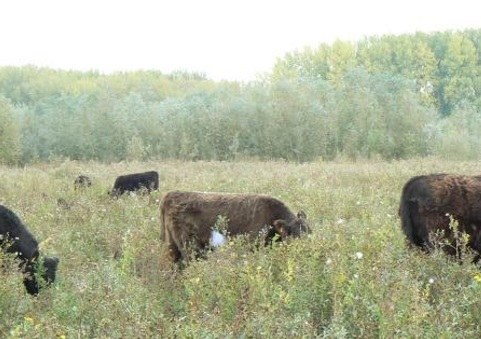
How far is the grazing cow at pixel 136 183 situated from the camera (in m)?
15.1

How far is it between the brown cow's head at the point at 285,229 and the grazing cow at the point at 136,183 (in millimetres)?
7144

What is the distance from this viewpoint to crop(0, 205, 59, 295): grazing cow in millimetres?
7414

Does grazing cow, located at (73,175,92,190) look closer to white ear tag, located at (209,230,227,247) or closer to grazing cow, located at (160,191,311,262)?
grazing cow, located at (160,191,311,262)

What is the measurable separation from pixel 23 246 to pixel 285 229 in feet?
9.77

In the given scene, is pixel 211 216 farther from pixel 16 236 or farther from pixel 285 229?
pixel 16 236

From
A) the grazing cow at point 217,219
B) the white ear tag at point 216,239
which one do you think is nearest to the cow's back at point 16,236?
the grazing cow at point 217,219

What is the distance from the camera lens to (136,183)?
50.4ft

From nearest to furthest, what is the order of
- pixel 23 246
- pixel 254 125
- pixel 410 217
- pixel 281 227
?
pixel 23 246 → pixel 410 217 → pixel 281 227 → pixel 254 125

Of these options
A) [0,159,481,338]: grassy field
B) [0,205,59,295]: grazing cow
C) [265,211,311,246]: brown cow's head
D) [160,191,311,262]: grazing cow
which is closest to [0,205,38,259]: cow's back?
[0,205,59,295]: grazing cow

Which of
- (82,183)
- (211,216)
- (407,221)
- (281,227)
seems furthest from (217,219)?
(82,183)

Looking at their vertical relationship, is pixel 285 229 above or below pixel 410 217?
below

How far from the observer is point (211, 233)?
8164 millimetres

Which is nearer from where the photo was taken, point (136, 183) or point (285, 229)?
point (285, 229)

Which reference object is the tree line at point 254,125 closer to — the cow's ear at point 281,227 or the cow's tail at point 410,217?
the cow's ear at point 281,227
